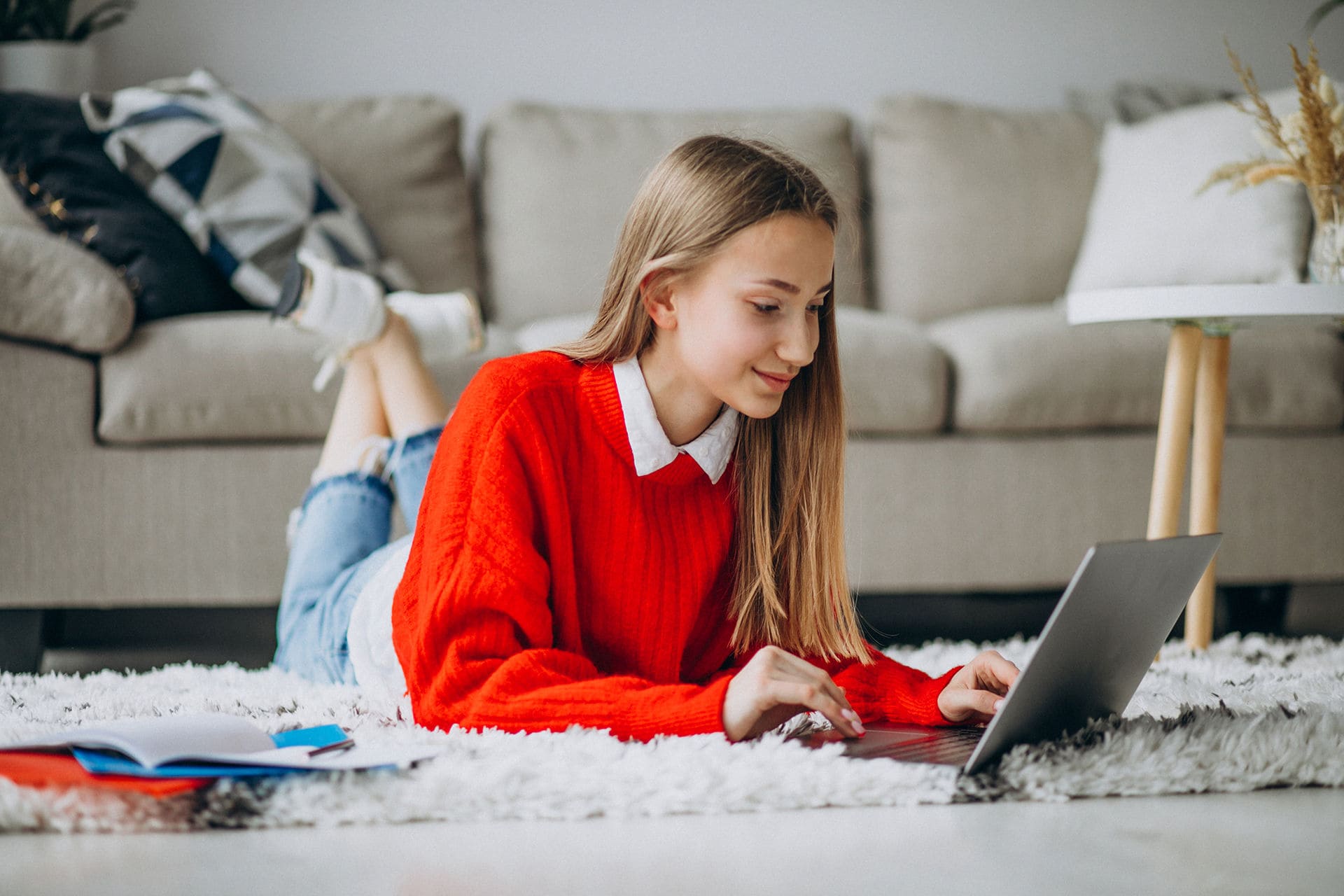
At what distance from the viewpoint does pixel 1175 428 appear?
5.20ft

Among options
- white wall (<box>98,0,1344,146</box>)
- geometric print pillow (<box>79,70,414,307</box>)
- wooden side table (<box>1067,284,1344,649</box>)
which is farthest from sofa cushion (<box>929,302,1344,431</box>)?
geometric print pillow (<box>79,70,414,307</box>)

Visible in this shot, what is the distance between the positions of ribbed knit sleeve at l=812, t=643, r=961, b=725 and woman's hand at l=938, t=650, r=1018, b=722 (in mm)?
15

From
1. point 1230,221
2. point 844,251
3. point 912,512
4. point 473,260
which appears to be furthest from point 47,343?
point 1230,221

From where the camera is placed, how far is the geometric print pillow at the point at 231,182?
209cm

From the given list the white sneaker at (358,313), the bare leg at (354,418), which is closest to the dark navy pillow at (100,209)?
the white sneaker at (358,313)

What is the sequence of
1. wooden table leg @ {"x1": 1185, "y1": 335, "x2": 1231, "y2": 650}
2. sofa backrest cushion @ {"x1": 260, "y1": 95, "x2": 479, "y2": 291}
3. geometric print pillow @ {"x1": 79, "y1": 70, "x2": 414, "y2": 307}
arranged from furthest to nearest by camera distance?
sofa backrest cushion @ {"x1": 260, "y1": 95, "x2": 479, "y2": 291}
geometric print pillow @ {"x1": 79, "y1": 70, "x2": 414, "y2": 307}
wooden table leg @ {"x1": 1185, "y1": 335, "x2": 1231, "y2": 650}

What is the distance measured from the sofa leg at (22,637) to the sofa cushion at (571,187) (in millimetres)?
1045

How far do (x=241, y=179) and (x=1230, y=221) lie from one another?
180cm

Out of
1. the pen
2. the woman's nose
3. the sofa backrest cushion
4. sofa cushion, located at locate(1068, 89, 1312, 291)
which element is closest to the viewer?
the pen

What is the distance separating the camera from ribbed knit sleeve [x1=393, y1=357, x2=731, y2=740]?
95 cm

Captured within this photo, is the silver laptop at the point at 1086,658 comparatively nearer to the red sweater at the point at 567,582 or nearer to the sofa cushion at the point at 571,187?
the red sweater at the point at 567,582

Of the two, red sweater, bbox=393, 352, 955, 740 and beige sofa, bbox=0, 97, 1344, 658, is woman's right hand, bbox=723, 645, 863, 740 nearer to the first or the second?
red sweater, bbox=393, 352, 955, 740

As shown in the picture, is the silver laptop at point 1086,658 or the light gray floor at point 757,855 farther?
the silver laptop at point 1086,658

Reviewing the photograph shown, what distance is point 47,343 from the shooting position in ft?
5.73
